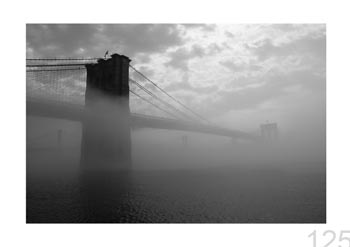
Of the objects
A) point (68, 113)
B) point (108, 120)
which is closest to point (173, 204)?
point (108, 120)

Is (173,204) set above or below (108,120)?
below

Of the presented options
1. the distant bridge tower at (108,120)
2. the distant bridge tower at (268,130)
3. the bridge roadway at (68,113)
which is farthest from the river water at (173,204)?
the distant bridge tower at (268,130)

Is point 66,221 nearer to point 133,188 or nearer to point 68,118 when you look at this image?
point 133,188

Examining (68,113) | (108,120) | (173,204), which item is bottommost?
(173,204)

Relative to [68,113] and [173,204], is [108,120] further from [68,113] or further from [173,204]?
[173,204]

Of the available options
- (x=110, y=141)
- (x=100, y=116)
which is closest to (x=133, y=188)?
(x=110, y=141)

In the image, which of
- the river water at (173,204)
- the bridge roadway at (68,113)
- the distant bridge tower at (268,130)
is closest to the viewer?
the river water at (173,204)

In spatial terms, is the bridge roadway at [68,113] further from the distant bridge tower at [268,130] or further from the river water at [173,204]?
the distant bridge tower at [268,130]

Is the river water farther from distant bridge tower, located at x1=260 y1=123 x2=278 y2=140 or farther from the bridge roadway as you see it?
distant bridge tower, located at x1=260 y1=123 x2=278 y2=140
